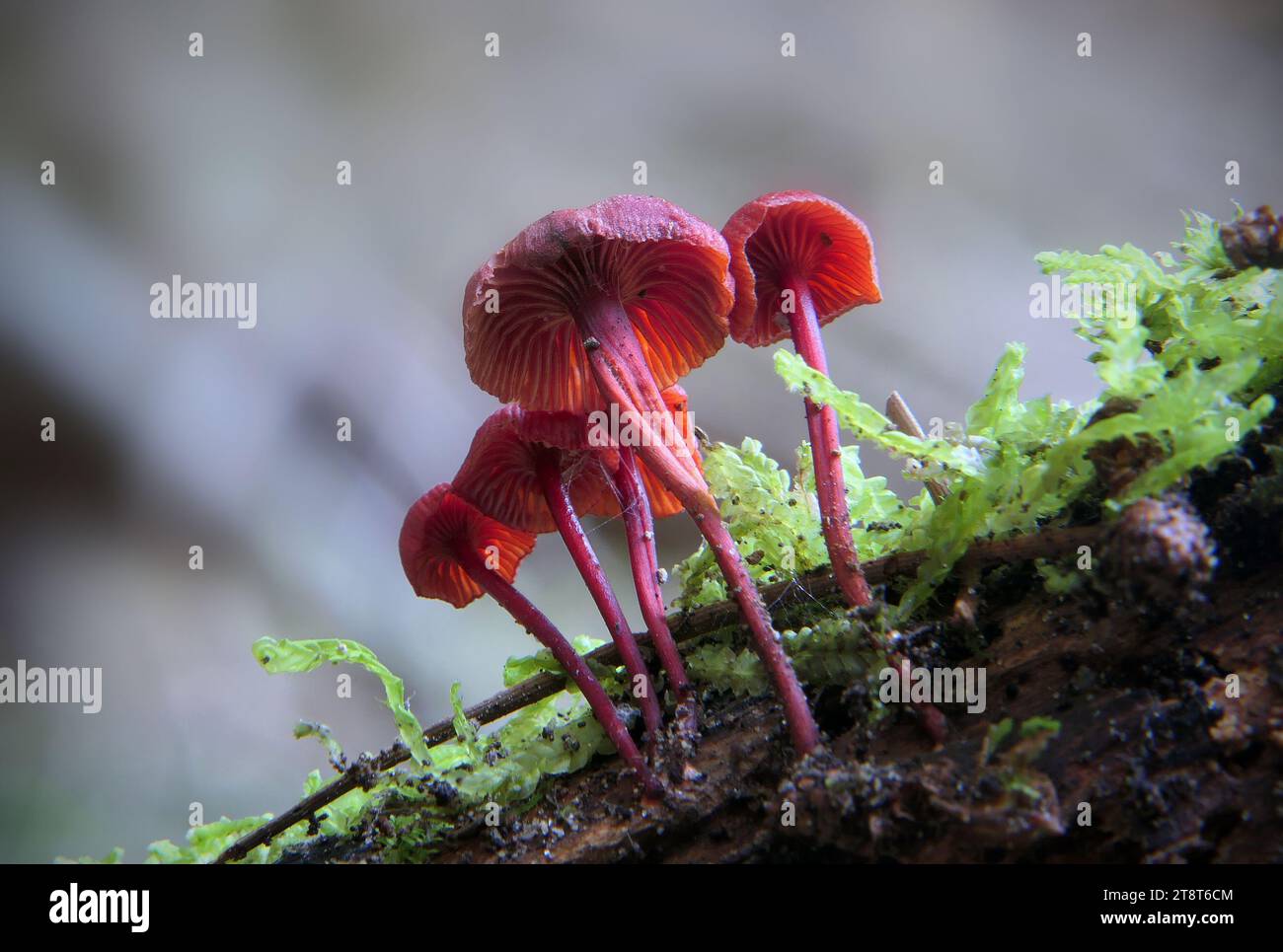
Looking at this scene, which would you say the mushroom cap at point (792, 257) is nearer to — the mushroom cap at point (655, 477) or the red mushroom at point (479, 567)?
the mushroom cap at point (655, 477)

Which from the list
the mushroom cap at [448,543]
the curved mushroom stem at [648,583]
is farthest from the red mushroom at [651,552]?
the mushroom cap at [448,543]

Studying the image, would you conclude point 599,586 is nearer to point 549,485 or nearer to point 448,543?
point 549,485

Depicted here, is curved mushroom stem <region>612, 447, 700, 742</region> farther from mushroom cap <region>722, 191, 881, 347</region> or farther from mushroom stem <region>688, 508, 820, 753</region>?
mushroom cap <region>722, 191, 881, 347</region>

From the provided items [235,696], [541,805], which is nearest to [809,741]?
[541,805]

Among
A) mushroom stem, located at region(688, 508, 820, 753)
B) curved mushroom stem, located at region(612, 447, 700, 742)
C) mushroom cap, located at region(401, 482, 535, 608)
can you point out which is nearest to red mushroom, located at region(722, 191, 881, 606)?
mushroom stem, located at region(688, 508, 820, 753)

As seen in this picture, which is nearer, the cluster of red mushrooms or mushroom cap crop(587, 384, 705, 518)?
the cluster of red mushrooms

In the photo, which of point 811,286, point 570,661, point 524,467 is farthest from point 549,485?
point 811,286
